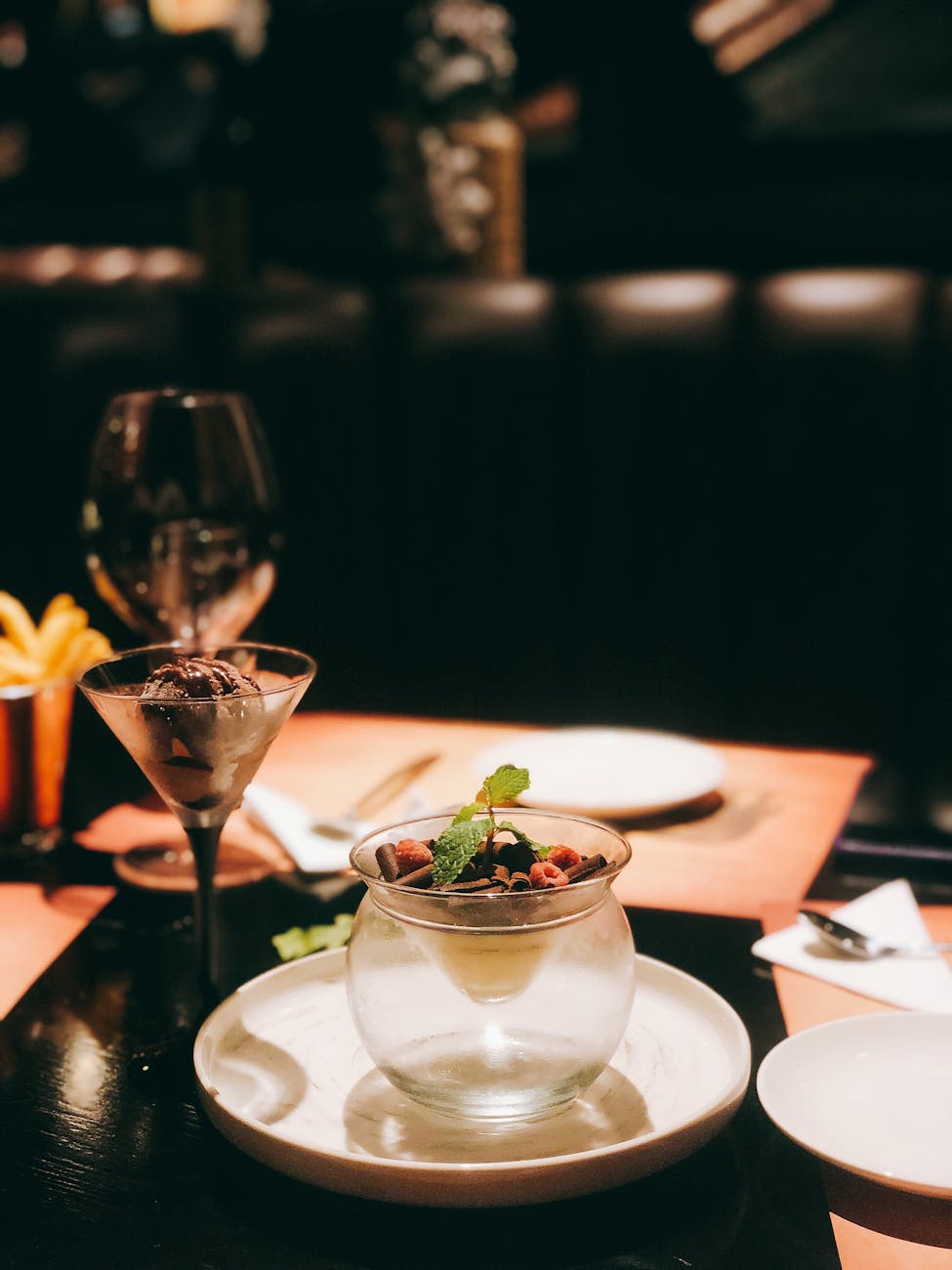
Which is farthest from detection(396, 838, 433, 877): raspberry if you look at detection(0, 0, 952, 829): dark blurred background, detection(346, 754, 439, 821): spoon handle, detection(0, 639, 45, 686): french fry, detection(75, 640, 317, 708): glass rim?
detection(0, 0, 952, 829): dark blurred background

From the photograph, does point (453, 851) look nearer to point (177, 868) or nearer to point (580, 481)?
point (177, 868)

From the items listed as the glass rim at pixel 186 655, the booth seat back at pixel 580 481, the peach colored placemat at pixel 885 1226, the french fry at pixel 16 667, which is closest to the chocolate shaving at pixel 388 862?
the glass rim at pixel 186 655

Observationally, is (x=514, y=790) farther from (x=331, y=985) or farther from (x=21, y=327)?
(x=21, y=327)

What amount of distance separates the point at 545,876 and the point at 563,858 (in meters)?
0.04

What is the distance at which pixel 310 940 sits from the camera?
78 cm

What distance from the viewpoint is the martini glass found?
672 mm

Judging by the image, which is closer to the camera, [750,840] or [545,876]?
[545,876]

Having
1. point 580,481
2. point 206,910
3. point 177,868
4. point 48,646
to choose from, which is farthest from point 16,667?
point 580,481

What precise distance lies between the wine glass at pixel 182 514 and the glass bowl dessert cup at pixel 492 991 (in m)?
0.56

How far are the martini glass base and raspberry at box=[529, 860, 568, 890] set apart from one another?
37cm

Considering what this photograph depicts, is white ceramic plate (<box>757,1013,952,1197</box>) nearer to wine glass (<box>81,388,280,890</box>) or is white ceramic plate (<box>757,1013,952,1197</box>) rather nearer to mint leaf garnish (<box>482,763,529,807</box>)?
mint leaf garnish (<box>482,763,529,807</box>)

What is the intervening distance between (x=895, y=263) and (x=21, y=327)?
161 cm

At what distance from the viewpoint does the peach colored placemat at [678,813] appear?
0.90m

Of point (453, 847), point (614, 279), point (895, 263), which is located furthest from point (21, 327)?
point (453, 847)
